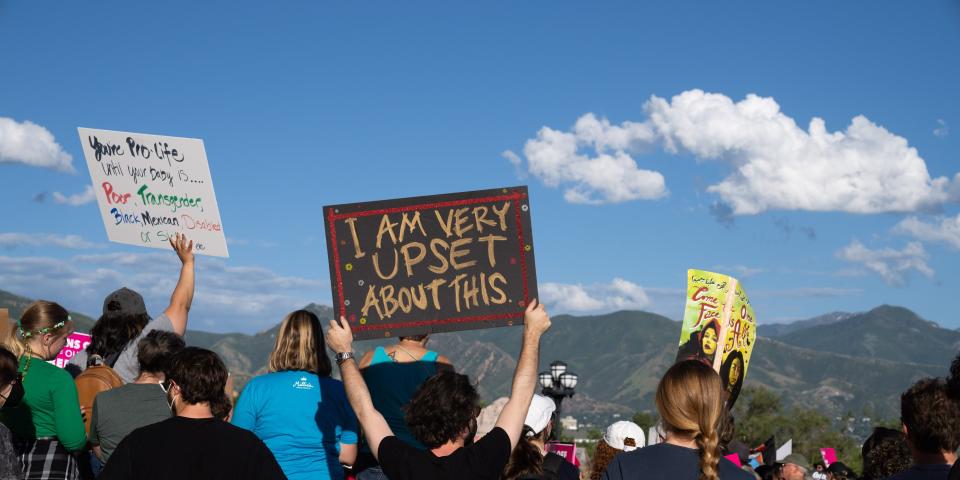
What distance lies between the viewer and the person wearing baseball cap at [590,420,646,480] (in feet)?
24.2

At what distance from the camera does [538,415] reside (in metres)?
6.20

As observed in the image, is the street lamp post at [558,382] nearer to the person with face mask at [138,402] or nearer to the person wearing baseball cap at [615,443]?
the person wearing baseball cap at [615,443]

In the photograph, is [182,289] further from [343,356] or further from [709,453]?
[709,453]

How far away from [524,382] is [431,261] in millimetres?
1162

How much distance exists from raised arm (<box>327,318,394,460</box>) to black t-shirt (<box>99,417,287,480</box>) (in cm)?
43

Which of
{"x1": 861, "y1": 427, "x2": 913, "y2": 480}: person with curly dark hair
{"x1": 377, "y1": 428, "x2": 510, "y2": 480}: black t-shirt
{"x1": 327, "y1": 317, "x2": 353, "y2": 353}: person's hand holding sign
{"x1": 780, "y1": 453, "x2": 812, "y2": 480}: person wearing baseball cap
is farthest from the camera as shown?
{"x1": 780, "y1": 453, "x2": 812, "y2": 480}: person wearing baseball cap

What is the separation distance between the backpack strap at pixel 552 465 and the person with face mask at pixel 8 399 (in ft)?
8.96

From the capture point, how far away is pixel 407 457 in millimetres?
4551

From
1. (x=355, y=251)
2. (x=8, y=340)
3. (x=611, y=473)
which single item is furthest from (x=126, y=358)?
(x=611, y=473)

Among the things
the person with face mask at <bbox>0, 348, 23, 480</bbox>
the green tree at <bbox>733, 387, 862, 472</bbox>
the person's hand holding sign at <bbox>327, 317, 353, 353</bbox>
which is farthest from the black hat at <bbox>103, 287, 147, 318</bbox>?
the green tree at <bbox>733, 387, 862, 472</bbox>

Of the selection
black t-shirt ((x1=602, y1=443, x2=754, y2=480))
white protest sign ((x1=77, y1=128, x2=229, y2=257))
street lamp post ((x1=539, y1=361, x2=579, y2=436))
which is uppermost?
white protest sign ((x1=77, y1=128, x2=229, y2=257))

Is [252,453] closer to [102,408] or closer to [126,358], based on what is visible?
[102,408]

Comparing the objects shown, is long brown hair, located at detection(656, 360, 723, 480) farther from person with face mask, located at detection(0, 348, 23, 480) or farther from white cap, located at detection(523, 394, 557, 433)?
person with face mask, located at detection(0, 348, 23, 480)

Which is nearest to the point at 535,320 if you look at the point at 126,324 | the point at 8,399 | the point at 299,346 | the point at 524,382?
the point at 524,382
